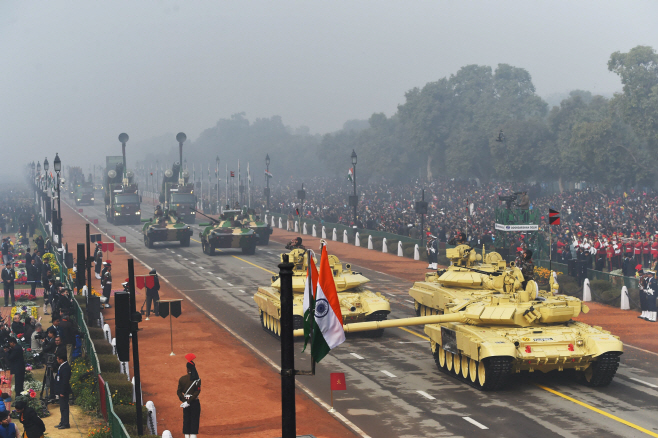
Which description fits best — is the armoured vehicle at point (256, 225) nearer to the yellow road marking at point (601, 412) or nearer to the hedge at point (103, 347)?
the hedge at point (103, 347)

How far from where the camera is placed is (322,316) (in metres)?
9.70

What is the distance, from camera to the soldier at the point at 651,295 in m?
28.2

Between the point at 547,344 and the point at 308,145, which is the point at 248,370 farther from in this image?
the point at 308,145

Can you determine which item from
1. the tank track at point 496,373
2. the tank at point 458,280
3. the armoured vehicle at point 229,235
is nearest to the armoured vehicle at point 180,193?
the armoured vehicle at point 229,235

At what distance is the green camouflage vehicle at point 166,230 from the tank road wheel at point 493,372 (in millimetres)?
36404

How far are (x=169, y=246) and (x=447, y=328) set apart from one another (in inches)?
1490

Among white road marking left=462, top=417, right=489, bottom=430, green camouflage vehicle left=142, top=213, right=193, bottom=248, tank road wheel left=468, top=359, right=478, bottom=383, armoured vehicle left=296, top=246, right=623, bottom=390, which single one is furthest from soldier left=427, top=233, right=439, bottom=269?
white road marking left=462, top=417, right=489, bottom=430

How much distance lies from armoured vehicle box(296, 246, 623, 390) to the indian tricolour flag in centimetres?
620

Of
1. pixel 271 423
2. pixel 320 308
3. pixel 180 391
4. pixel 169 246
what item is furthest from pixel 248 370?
pixel 169 246

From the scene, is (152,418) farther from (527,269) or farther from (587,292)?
(587,292)

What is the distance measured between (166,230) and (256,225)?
565 cm

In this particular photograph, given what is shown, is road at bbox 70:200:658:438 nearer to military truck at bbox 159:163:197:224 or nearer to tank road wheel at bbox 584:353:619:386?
tank road wheel at bbox 584:353:619:386

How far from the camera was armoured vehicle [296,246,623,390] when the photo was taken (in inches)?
717

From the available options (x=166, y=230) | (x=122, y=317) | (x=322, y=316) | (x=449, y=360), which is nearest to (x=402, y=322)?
(x=449, y=360)
